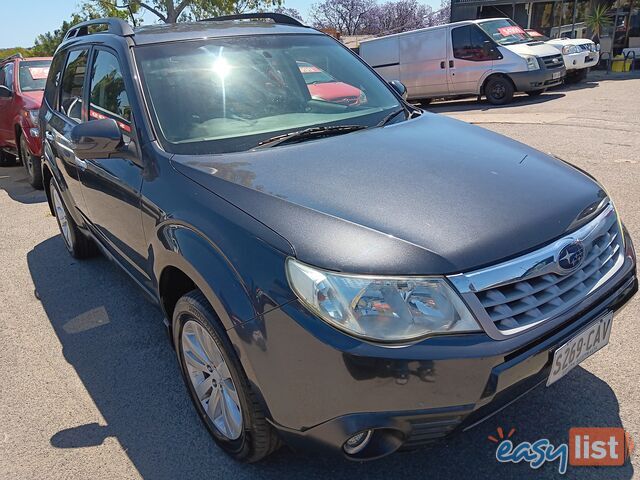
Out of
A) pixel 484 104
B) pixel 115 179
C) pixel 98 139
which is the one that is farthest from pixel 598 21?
pixel 98 139

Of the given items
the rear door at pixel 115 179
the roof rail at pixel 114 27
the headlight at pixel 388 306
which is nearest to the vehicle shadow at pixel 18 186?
the roof rail at pixel 114 27

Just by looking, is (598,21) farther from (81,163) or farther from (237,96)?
(81,163)

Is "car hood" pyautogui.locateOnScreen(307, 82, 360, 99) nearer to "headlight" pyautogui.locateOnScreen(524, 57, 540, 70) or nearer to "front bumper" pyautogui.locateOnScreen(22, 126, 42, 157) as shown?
"front bumper" pyautogui.locateOnScreen(22, 126, 42, 157)

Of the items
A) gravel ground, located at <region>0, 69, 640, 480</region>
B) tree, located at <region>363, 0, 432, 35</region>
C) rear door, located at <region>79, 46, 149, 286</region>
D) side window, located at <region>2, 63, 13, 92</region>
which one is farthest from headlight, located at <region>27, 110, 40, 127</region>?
tree, located at <region>363, 0, 432, 35</region>

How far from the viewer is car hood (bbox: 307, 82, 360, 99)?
3.38 meters

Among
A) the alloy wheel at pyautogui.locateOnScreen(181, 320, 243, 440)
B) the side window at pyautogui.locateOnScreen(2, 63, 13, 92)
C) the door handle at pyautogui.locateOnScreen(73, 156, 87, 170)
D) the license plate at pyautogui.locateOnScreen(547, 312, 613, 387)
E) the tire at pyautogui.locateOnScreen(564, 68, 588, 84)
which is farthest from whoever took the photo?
the tire at pyautogui.locateOnScreen(564, 68, 588, 84)

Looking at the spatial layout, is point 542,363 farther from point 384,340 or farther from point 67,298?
point 67,298

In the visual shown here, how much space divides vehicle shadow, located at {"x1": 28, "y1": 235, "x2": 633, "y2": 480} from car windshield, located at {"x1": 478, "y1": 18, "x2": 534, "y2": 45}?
Answer: 1159cm

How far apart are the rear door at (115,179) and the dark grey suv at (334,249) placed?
23mm

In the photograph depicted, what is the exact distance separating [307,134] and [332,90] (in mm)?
707

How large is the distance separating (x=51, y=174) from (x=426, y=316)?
406 centimetres

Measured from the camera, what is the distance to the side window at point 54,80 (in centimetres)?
455

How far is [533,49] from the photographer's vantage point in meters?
12.4

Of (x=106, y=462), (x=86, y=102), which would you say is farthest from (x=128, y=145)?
(x=106, y=462)
